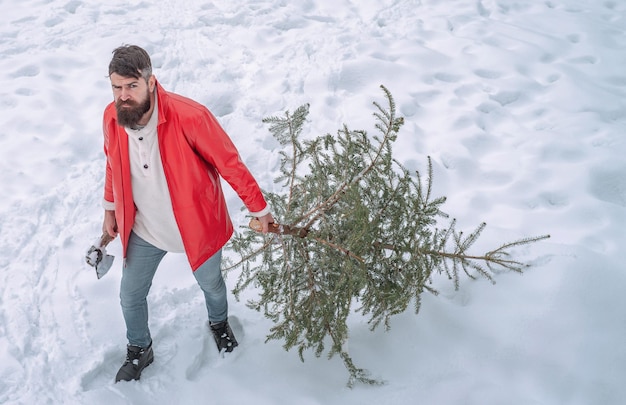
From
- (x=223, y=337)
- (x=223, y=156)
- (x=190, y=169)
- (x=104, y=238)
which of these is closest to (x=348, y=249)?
(x=223, y=156)

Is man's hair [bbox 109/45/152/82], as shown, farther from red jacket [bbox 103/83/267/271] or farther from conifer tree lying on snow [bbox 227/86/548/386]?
conifer tree lying on snow [bbox 227/86/548/386]

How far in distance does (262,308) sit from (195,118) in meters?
1.54

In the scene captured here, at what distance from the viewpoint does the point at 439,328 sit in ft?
9.91

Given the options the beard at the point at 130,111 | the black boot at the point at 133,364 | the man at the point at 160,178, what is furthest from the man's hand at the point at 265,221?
the black boot at the point at 133,364

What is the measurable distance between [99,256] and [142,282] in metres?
0.29

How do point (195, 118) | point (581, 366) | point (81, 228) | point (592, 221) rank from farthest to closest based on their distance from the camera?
point (81, 228) → point (592, 221) → point (581, 366) → point (195, 118)

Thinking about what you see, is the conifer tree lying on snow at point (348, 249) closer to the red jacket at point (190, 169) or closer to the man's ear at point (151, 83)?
the red jacket at point (190, 169)

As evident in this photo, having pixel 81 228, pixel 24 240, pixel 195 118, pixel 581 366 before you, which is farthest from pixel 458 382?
pixel 24 240

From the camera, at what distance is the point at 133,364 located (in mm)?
2896

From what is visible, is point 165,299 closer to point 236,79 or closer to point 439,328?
point 439,328

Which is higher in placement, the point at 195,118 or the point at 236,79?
the point at 195,118

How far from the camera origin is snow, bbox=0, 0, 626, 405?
284 centimetres

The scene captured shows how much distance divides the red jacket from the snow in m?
0.93

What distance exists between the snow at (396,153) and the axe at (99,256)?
55cm
